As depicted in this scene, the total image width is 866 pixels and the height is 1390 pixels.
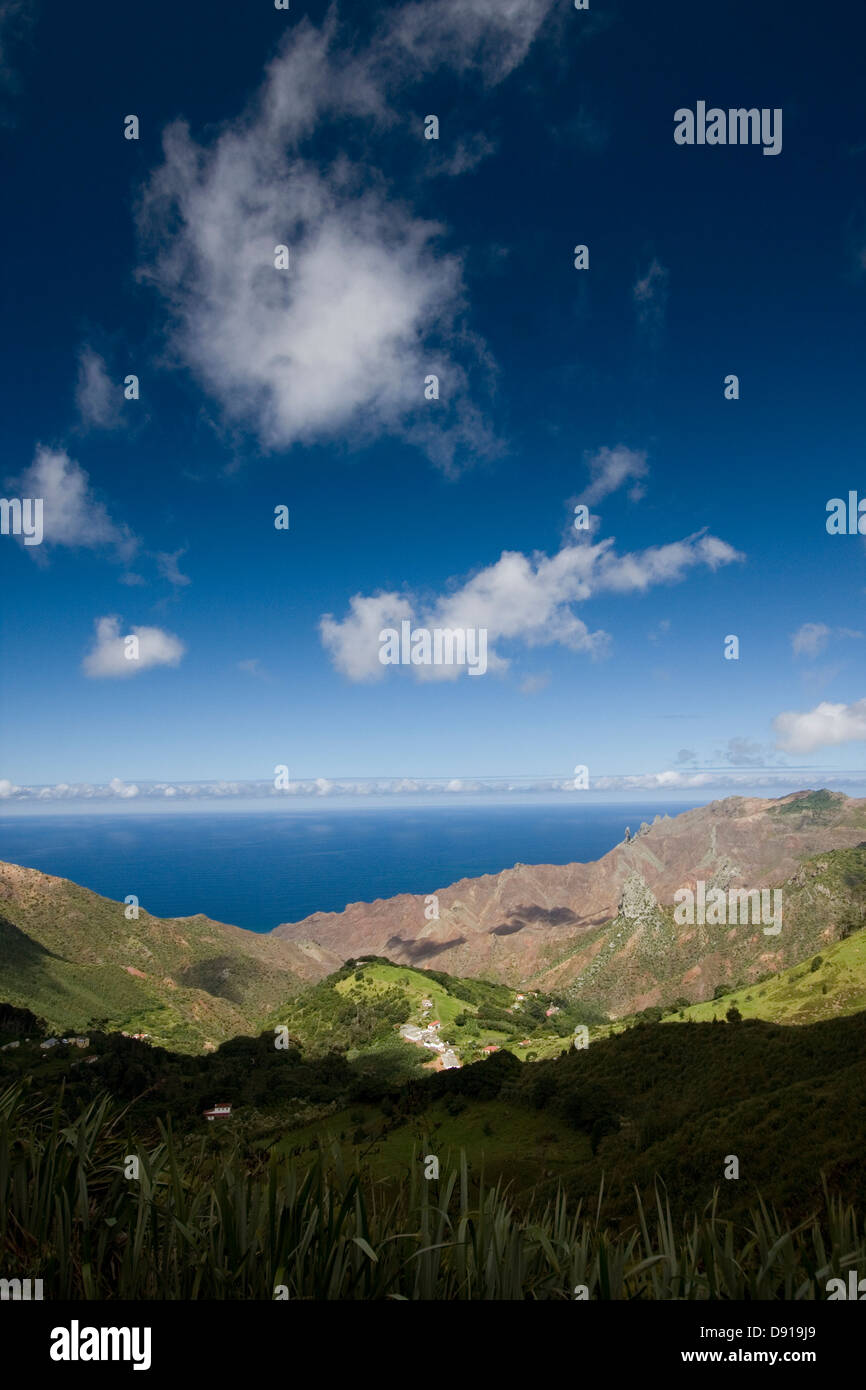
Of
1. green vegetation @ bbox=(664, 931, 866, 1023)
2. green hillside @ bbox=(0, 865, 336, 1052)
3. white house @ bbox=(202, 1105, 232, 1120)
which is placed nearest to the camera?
green vegetation @ bbox=(664, 931, 866, 1023)

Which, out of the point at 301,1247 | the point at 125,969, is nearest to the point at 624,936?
the point at 125,969

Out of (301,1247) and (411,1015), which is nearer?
(301,1247)

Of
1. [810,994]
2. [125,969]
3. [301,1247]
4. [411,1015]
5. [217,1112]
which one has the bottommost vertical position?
[125,969]

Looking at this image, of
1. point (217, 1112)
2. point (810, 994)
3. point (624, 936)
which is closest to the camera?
point (217, 1112)

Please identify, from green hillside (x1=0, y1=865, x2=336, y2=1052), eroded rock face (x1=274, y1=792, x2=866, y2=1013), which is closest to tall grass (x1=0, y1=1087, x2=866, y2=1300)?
green hillside (x1=0, y1=865, x2=336, y2=1052)

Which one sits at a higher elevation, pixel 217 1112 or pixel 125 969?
pixel 217 1112

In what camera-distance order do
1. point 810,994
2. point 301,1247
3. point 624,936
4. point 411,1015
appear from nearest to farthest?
1. point 301,1247
2. point 810,994
3. point 411,1015
4. point 624,936

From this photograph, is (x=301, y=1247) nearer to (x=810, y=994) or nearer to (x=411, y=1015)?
(x=810, y=994)

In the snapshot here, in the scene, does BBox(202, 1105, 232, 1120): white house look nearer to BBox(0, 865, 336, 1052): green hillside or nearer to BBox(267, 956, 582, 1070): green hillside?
BBox(267, 956, 582, 1070): green hillside
